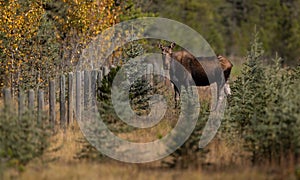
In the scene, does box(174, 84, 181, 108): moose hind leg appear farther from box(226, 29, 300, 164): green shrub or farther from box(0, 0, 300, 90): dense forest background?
box(0, 0, 300, 90): dense forest background

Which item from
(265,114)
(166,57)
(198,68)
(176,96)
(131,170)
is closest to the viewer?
(131,170)

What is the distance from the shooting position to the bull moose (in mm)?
21672

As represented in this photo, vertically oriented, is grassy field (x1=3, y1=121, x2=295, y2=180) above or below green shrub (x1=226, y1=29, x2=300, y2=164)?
below

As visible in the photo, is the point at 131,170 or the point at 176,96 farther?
the point at 176,96

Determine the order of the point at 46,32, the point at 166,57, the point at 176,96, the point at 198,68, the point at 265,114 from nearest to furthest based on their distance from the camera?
the point at 265,114, the point at 176,96, the point at 166,57, the point at 198,68, the point at 46,32

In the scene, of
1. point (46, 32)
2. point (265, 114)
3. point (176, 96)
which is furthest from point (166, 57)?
point (265, 114)

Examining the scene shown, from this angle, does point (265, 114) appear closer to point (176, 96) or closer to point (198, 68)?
point (176, 96)

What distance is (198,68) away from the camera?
72.6 feet

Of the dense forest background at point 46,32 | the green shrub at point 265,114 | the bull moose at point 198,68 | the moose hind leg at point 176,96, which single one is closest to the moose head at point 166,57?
the bull moose at point 198,68

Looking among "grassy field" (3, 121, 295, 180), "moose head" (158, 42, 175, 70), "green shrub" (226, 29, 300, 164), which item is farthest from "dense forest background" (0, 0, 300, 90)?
"grassy field" (3, 121, 295, 180)

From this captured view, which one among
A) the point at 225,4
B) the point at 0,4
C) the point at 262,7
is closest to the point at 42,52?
the point at 0,4

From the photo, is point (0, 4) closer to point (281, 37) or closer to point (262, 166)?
point (262, 166)

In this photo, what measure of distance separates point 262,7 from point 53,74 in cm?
5590

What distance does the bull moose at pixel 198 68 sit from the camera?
21.7m
